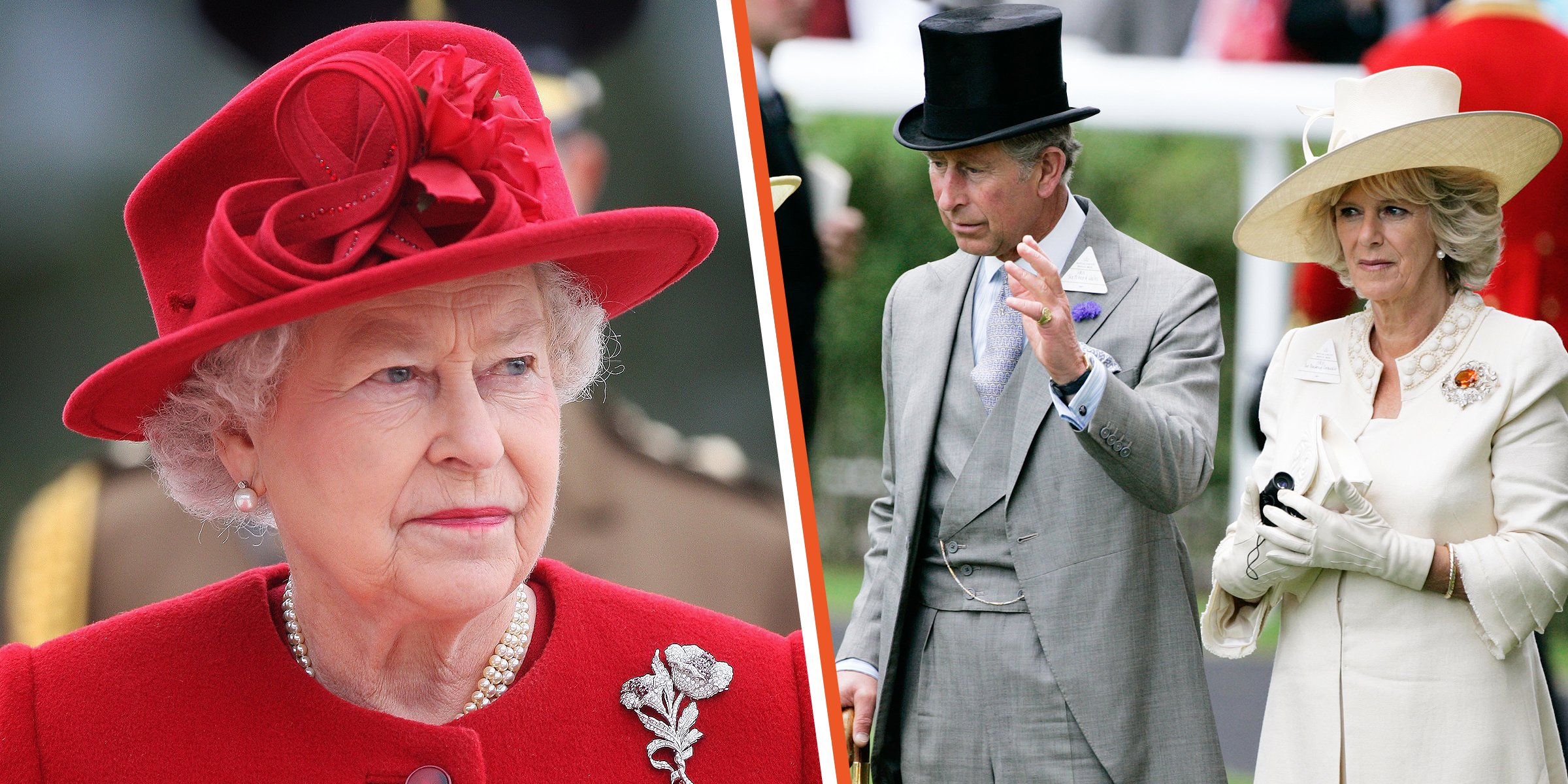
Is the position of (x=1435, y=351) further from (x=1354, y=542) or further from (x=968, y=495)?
(x=968, y=495)

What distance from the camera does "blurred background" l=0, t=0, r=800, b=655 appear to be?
9.52 feet

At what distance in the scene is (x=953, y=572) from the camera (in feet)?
10.0

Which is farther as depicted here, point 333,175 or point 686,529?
point 686,529

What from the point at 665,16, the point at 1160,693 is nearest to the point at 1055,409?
the point at 1160,693

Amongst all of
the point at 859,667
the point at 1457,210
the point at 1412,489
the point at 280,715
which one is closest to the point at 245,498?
the point at 280,715

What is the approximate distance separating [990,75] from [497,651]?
5.23ft

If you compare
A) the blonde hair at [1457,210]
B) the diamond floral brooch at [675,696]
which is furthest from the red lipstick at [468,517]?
the blonde hair at [1457,210]

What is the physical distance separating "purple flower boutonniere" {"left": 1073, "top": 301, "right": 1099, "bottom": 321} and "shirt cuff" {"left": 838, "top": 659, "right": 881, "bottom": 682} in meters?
0.88

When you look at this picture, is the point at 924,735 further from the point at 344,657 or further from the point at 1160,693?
the point at 344,657

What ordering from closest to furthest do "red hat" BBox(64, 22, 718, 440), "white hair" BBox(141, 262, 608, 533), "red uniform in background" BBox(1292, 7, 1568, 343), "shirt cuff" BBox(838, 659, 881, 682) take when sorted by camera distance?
"red hat" BBox(64, 22, 718, 440)
"white hair" BBox(141, 262, 608, 533)
"shirt cuff" BBox(838, 659, 881, 682)
"red uniform in background" BBox(1292, 7, 1568, 343)

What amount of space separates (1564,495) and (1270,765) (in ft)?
2.65

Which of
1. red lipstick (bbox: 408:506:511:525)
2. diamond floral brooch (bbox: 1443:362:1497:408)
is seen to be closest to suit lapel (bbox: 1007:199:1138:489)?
diamond floral brooch (bbox: 1443:362:1497:408)

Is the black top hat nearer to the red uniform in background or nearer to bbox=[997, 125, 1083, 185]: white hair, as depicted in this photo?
bbox=[997, 125, 1083, 185]: white hair

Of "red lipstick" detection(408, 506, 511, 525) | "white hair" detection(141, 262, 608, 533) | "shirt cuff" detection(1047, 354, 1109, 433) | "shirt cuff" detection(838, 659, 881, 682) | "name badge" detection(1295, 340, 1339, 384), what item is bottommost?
"shirt cuff" detection(838, 659, 881, 682)
